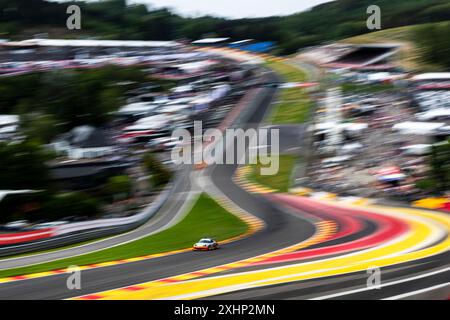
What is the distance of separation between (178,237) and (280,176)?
34.9ft

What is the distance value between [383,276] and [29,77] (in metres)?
32.3

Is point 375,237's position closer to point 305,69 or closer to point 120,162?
point 120,162

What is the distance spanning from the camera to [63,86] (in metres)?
33.0

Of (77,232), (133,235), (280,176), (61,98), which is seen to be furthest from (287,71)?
(77,232)

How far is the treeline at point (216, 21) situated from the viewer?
52.7m

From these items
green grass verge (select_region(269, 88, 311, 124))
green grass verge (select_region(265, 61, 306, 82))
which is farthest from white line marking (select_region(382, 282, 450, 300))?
green grass verge (select_region(265, 61, 306, 82))

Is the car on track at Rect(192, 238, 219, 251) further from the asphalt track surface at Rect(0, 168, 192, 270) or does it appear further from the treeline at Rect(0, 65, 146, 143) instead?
the treeline at Rect(0, 65, 146, 143)

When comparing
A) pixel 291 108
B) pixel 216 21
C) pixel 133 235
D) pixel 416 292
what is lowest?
pixel 133 235

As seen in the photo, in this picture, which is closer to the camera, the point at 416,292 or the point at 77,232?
the point at 416,292

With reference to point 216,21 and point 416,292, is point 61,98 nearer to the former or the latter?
point 416,292

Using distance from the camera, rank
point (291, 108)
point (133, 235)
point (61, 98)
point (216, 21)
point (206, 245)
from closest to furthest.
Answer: point (206, 245)
point (133, 235)
point (61, 98)
point (291, 108)
point (216, 21)

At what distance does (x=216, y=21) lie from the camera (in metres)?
58.8

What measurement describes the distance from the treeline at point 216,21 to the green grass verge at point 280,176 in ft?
87.1
